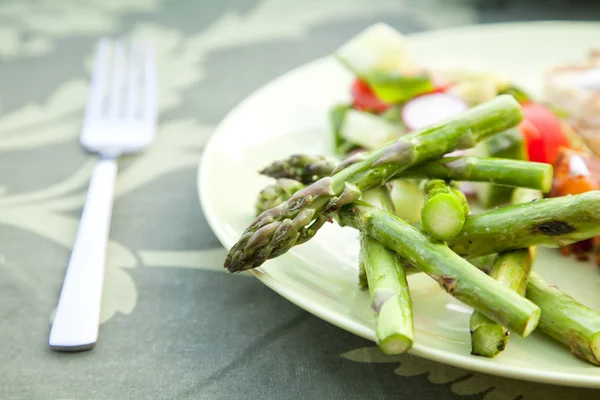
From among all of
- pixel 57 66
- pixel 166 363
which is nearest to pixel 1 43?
pixel 57 66

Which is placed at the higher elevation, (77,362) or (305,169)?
(305,169)

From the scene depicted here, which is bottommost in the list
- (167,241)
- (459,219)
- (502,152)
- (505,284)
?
(167,241)

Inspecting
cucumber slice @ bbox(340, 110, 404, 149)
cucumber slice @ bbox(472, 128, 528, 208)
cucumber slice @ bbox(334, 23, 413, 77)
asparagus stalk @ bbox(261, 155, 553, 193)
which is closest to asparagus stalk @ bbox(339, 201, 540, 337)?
asparagus stalk @ bbox(261, 155, 553, 193)

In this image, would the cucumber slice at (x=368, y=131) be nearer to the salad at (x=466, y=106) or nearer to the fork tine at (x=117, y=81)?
the salad at (x=466, y=106)

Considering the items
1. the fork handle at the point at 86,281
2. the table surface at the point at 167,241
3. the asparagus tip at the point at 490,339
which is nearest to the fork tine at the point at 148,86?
the table surface at the point at 167,241

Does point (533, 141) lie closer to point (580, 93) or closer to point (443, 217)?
point (580, 93)

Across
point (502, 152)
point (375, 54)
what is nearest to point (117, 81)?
point (375, 54)

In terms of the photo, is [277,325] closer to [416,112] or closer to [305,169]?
[305,169]
